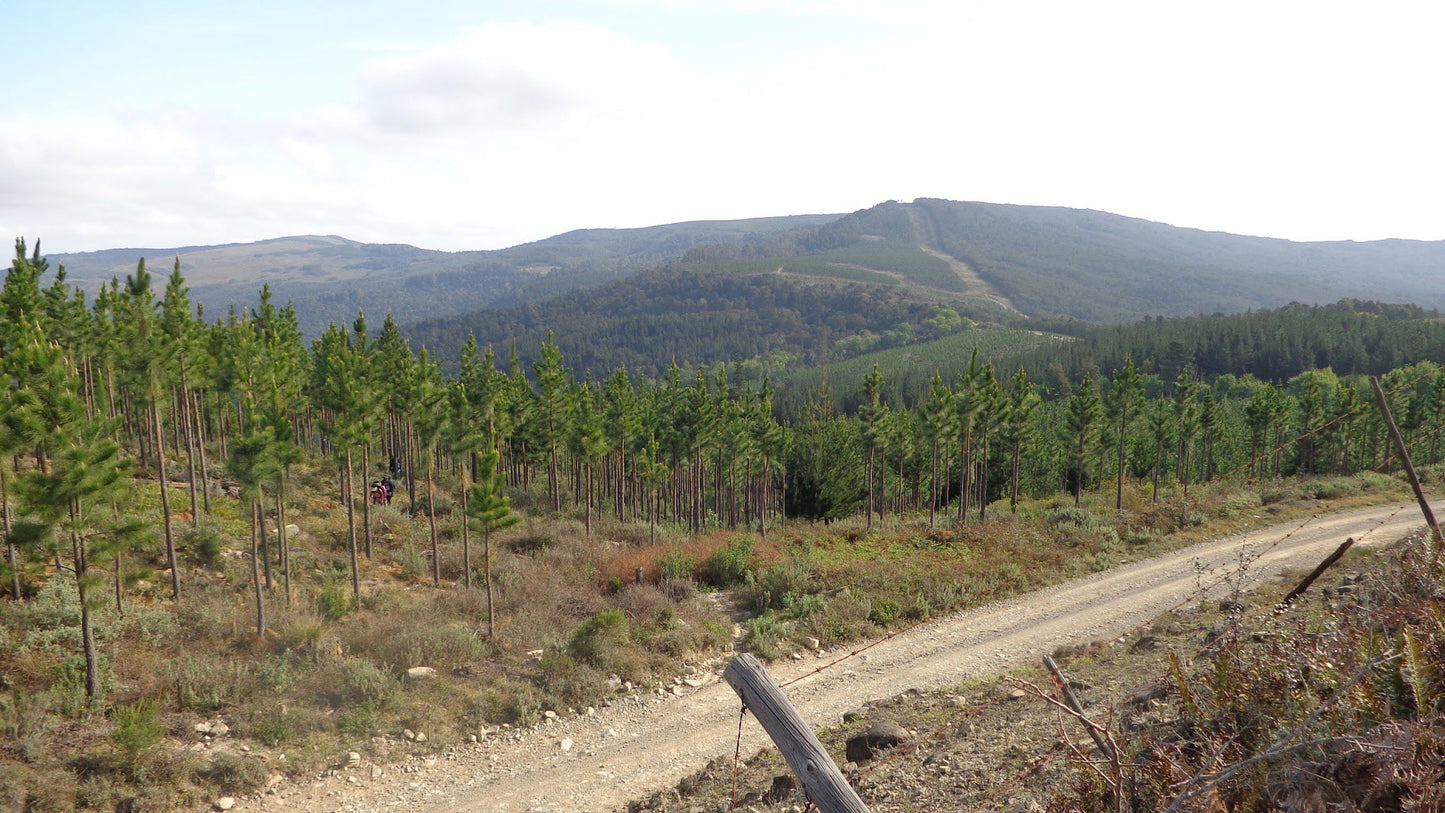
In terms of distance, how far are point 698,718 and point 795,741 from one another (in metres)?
11.5

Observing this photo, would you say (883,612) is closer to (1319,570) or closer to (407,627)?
(1319,570)

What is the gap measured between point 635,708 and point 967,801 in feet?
29.9

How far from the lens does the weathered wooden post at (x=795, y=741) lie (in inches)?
159

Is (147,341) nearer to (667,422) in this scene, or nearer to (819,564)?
(819,564)

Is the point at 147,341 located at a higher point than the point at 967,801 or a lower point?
higher

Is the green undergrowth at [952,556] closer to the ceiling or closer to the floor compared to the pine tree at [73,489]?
closer to the floor

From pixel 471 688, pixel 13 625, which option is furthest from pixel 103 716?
pixel 471 688

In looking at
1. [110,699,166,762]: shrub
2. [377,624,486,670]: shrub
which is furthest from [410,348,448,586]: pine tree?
[110,699,166,762]: shrub

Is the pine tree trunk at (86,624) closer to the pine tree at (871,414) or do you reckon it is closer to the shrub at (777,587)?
the shrub at (777,587)

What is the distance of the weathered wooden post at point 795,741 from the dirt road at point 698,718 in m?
6.46

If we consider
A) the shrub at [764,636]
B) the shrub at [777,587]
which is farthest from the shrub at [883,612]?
the shrub at [764,636]

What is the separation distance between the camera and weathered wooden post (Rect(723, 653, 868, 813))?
4.03 meters

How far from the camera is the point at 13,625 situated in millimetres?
16859

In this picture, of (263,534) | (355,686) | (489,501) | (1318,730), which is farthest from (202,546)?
(1318,730)
